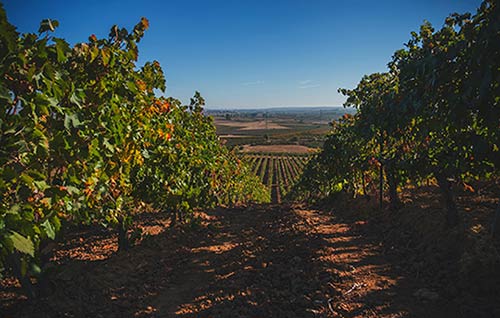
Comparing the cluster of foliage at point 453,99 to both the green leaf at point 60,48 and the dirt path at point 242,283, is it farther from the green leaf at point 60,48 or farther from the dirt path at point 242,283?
the green leaf at point 60,48

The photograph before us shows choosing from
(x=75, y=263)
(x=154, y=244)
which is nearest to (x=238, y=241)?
(x=154, y=244)

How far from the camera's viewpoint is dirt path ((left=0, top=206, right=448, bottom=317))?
454cm

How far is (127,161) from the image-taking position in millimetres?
4355

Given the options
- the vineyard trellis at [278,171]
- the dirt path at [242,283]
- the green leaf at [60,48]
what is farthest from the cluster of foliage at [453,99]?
the vineyard trellis at [278,171]

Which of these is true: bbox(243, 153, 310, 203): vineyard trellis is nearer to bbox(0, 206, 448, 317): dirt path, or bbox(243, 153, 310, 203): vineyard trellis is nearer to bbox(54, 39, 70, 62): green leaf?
bbox(0, 206, 448, 317): dirt path

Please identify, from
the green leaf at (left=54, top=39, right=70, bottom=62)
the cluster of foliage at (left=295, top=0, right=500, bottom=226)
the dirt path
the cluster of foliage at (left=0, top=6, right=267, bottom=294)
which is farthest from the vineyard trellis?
the green leaf at (left=54, top=39, right=70, bottom=62)

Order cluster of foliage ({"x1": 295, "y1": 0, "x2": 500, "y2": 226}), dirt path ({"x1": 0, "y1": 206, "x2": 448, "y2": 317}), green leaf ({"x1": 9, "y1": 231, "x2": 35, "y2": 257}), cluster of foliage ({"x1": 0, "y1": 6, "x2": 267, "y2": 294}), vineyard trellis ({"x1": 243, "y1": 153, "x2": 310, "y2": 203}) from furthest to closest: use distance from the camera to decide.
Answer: vineyard trellis ({"x1": 243, "y1": 153, "x2": 310, "y2": 203}) → dirt path ({"x1": 0, "y1": 206, "x2": 448, "y2": 317}) → cluster of foliage ({"x1": 295, "y1": 0, "x2": 500, "y2": 226}) → cluster of foliage ({"x1": 0, "y1": 6, "x2": 267, "y2": 294}) → green leaf ({"x1": 9, "y1": 231, "x2": 35, "y2": 257})

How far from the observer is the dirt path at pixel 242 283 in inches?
179

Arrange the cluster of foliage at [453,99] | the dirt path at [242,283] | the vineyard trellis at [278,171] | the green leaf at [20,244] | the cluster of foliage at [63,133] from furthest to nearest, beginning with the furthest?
the vineyard trellis at [278,171]
the dirt path at [242,283]
the cluster of foliage at [453,99]
the cluster of foliage at [63,133]
the green leaf at [20,244]

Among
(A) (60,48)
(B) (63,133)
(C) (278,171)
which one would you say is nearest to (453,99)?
(A) (60,48)

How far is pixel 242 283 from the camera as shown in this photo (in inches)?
220

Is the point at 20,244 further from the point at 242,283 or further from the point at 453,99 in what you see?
the point at 453,99

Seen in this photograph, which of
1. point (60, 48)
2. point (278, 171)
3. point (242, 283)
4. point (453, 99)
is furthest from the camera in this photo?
point (278, 171)

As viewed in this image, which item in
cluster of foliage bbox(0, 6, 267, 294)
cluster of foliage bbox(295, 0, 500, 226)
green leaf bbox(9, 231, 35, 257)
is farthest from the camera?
cluster of foliage bbox(295, 0, 500, 226)
